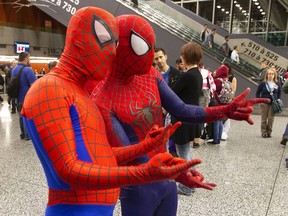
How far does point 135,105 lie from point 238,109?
1.71ft

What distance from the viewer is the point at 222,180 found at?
351cm

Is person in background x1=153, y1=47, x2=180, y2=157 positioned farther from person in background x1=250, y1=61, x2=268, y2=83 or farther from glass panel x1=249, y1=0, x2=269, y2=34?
glass panel x1=249, y1=0, x2=269, y2=34

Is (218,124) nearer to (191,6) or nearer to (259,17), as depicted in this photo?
(259,17)

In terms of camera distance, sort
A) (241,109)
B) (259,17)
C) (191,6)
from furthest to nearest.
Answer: (191,6), (259,17), (241,109)

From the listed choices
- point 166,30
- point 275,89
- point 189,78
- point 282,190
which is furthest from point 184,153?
point 166,30

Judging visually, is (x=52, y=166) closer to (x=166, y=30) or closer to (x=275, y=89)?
(x=275, y=89)

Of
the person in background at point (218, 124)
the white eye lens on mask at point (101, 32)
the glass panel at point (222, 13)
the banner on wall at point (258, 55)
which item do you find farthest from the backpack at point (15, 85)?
the glass panel at point (222, 13)

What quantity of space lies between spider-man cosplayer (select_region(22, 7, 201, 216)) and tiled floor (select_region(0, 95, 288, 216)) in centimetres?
180

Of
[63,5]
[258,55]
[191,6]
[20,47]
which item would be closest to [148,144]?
[63,5]

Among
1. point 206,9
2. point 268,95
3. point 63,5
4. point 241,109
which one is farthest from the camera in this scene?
point 206,9

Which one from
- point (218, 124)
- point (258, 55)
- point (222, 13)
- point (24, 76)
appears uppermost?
point (222, 13)

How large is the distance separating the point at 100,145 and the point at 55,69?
0.32 metres

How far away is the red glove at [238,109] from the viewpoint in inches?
55.6

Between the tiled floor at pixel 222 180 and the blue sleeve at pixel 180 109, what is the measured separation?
4.84ft
